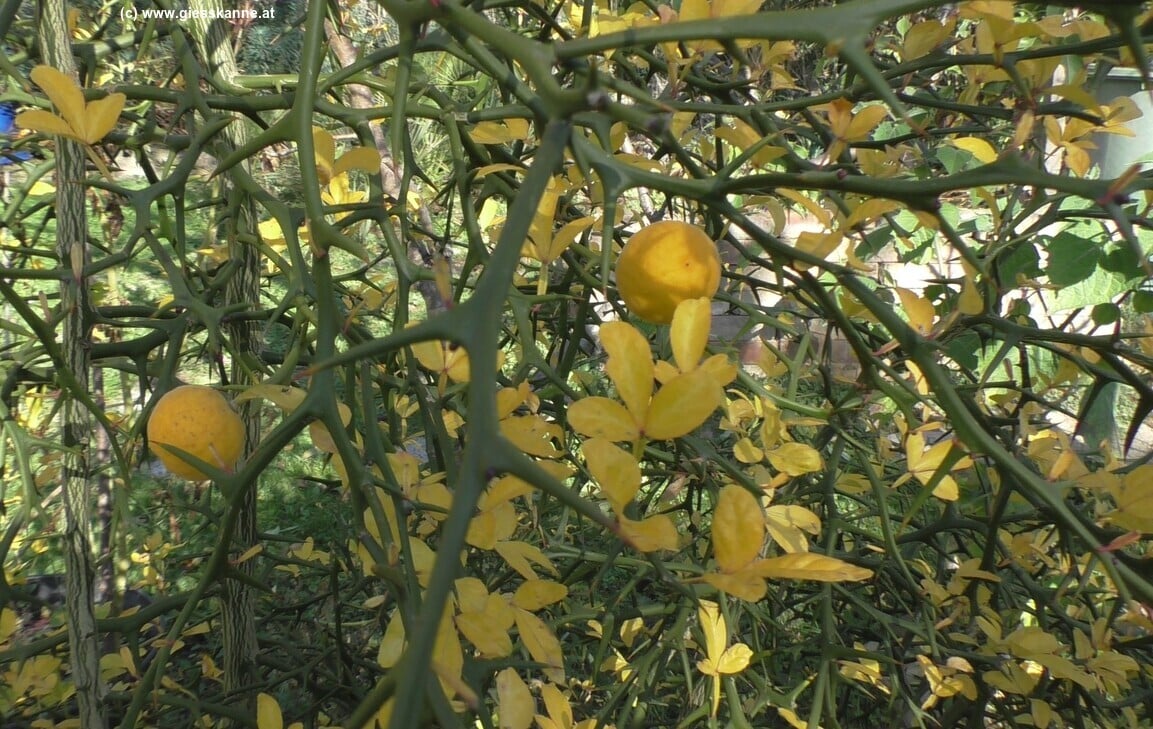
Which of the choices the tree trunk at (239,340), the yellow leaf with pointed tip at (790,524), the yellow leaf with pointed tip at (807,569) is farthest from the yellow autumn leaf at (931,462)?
the tree trunk at (239,340)

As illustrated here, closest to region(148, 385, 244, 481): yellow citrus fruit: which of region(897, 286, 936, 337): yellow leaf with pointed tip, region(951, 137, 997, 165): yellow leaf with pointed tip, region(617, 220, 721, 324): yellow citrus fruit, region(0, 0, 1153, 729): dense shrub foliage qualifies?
region(0, 0, 1153, 729): dense shrub foliage

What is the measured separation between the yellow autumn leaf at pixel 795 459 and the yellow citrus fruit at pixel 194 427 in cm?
45

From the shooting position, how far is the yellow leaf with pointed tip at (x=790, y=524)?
0.60 meters

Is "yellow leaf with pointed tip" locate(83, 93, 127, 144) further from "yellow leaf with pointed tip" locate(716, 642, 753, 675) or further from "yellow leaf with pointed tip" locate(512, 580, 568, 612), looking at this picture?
"yellow leaf with pointed tip" locate(716, 642, 753, 675)

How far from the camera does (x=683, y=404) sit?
35 centimetres

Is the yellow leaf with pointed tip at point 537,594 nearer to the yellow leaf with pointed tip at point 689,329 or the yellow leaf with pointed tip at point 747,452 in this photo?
the yellow leaf with pointed tip at point 689,329

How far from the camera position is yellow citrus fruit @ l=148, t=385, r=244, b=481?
0.54m

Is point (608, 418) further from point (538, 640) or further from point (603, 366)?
point (603, 366)

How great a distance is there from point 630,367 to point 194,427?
341mm

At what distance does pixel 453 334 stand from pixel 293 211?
40 cm

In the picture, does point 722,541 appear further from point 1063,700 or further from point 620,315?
point 1063,700

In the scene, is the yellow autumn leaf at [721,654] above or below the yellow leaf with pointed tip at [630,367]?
below

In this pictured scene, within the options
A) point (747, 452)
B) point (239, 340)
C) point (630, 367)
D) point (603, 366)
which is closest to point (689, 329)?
point (630, 367)

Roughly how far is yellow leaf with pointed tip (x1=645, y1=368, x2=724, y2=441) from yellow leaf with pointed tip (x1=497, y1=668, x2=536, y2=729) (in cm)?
16
